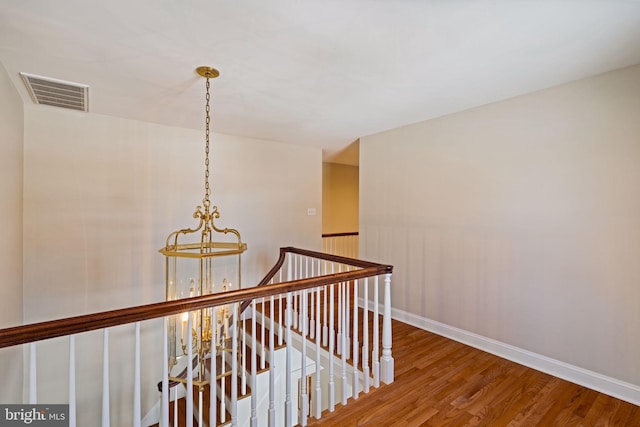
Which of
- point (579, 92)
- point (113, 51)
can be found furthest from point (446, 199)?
point (113, 51)

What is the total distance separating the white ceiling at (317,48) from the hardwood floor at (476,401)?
264 cm

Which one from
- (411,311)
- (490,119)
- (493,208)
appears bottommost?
(411,311)

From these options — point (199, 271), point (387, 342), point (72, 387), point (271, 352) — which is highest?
point (199, 271)

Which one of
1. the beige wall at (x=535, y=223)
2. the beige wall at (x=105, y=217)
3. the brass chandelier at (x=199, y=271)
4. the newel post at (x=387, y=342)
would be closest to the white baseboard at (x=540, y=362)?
the beige wall at (x=535, y=223)

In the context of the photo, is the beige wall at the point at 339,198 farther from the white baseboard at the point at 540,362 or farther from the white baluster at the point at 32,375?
the white baluster at the point at 32,375

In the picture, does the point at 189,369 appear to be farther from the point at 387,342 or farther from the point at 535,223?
the point at 535,223

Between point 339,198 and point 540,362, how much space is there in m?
4.79

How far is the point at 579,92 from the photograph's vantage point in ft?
8.34

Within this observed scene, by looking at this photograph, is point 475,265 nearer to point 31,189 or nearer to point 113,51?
point 113,51

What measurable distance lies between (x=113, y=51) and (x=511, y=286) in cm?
398

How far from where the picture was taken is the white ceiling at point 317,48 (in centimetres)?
167

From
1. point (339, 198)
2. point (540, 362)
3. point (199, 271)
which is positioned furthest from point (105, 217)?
point (540, 362)

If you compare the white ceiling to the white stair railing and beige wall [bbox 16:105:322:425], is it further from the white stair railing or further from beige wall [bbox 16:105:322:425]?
the white stair railing

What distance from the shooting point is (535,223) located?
278 cm
